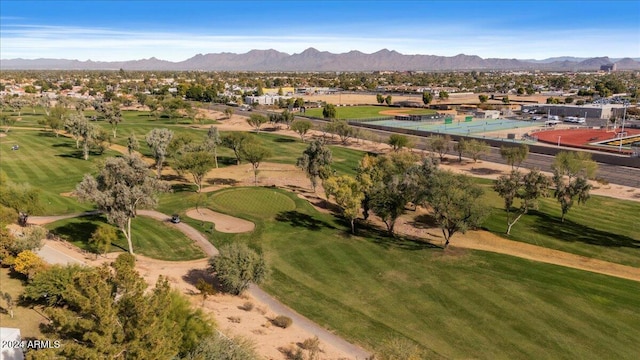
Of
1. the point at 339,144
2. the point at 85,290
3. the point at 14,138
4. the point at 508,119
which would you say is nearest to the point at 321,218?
the point at 85,290

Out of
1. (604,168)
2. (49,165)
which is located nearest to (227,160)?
(49,165)

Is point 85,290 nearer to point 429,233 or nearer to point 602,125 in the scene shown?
point 429,233

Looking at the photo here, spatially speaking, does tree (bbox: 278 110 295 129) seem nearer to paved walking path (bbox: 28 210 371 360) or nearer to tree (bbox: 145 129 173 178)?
tree (bbox: 145 129 173 178)

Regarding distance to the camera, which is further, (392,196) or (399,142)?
(399,142)

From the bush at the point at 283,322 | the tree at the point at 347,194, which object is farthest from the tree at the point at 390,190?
the bush at the point at 283,322

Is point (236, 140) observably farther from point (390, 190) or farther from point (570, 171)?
point (570, 171)

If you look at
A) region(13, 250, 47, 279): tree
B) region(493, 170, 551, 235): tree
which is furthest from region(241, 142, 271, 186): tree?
region(13, 250, 47, 279): tree
